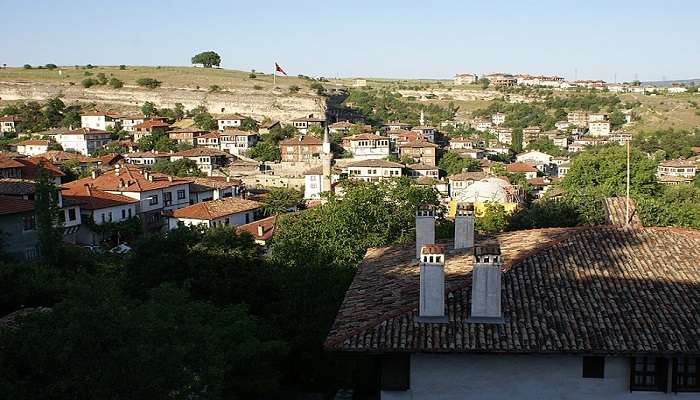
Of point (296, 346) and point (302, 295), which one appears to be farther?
point (302, 295)

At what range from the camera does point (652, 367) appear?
29.3ft

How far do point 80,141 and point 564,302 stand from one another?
6812cm

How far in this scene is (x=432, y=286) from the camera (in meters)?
9.04

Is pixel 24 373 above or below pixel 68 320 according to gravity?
below

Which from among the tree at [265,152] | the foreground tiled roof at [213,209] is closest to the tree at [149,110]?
the tree at [265,152]

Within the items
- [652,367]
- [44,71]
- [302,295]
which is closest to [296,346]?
[302,295]

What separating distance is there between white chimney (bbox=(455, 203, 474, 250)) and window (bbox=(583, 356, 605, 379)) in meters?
4.33

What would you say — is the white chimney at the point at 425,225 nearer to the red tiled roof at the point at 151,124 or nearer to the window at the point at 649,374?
the window at the point at 649,374

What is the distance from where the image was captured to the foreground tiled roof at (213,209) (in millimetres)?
39812

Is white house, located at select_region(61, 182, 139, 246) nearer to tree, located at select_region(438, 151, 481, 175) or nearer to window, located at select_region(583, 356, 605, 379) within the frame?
tree, located at select_region(438, 151, 481, 175)

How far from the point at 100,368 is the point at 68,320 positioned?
0.65m

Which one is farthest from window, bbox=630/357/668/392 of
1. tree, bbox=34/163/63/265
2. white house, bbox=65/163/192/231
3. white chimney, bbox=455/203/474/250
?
white house, bbox=65/163/192/231

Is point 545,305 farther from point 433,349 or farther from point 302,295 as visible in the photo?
point 302,295
